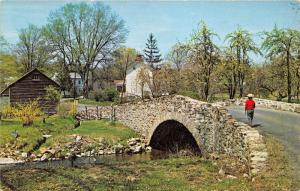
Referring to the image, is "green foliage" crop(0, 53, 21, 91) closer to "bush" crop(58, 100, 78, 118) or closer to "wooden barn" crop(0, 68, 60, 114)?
"wooden barn" crop(0, 68, 60, 114)

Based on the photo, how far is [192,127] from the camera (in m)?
18.1

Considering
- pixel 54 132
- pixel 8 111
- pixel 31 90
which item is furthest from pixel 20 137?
pixel 31 90

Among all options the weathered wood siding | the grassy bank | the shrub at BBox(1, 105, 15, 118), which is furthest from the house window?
the grassy bank

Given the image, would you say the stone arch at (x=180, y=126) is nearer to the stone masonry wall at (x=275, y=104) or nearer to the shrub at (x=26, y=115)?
the stone masonry wall at (x=275, y=104)

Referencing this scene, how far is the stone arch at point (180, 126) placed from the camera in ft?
58.5

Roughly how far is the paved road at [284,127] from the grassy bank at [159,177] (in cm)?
30

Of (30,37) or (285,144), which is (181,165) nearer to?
(285,144)

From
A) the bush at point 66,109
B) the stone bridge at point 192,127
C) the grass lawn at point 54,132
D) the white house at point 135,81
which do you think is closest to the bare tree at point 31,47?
the bush at point 66,109

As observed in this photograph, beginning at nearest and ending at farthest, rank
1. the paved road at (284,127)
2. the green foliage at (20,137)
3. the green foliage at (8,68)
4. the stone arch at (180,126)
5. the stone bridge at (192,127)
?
the paved road at (284,127) < the stone bridge at (192,127) < the stone arch at (180,126) < the green foliage at (20,137) < the green foliage at (8,68)

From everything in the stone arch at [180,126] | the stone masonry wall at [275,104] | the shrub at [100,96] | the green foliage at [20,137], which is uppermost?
the shrub at [100,96]

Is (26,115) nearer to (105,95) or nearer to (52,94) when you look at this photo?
(52,94)

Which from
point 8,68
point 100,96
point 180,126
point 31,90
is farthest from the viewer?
point 100,96

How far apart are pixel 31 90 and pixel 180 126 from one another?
53.5 ft

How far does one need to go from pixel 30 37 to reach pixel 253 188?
89.3 feet
